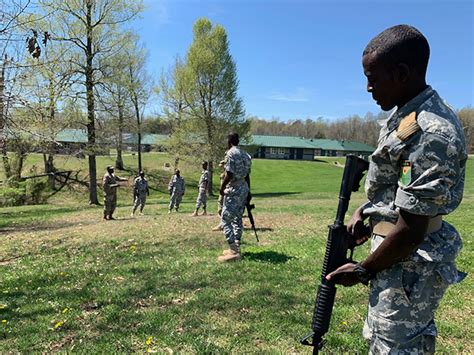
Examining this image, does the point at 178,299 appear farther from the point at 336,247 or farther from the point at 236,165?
the point at 336,247

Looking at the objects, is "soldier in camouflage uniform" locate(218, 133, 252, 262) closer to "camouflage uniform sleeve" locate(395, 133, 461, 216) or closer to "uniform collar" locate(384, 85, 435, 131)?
"uniform collar" locate(384, 85, 435, 131)

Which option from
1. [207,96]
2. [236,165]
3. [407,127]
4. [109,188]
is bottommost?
[109,188]

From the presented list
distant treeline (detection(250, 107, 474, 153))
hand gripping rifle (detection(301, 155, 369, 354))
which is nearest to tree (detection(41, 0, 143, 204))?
hand gripping rifle (detection(301, 155, 369, 354))

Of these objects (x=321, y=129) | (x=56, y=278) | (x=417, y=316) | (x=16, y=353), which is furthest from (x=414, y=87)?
(x=321, y=129)

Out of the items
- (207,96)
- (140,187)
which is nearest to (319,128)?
(207,96)

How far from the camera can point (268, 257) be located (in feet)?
25.0

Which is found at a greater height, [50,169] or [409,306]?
[409,306]

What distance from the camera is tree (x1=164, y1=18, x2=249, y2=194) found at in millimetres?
35625

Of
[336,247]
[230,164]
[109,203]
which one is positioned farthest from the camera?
[109,203]

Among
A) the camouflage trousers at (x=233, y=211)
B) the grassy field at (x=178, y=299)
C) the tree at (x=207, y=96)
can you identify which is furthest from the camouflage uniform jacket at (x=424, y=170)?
the tree at (x=207, y=96)

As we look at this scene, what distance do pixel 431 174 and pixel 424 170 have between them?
4 cm

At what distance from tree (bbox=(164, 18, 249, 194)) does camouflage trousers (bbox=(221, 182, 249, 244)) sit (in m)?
28.5

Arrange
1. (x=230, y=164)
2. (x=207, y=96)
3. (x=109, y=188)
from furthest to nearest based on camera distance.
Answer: (x=207, y=96), (x=109, y=188), (x=230, y=164)

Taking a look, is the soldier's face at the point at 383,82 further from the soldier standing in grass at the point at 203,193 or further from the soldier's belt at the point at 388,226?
the soldier standing in grass at the point at 203,193
